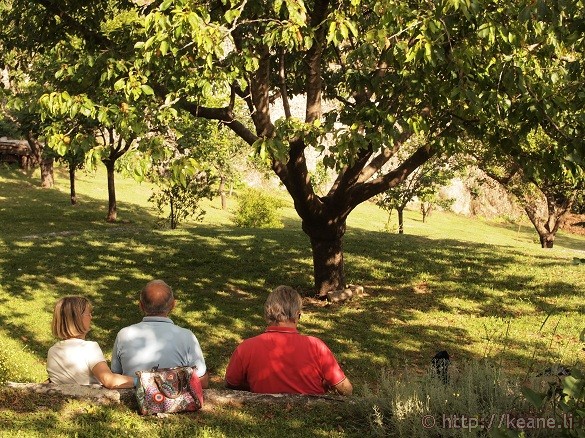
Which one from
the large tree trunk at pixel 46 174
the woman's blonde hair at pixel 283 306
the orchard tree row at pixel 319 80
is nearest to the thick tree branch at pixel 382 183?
the orchard tree row at pixel 319 80

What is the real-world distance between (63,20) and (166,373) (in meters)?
10.1

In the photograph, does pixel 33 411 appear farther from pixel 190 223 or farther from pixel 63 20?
pixel 190 223

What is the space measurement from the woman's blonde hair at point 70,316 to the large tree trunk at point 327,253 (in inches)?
345

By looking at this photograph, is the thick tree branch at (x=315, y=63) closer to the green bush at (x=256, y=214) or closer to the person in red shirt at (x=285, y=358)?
the person in red shirt at (x=285, y=358)

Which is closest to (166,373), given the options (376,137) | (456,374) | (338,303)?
(456,374)

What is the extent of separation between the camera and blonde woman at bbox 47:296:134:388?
6266 mm

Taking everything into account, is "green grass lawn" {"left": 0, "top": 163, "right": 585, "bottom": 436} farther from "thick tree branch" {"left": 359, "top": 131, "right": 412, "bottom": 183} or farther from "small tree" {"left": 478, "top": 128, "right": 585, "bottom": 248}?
"small tree" {"left": 478, "top": 128, "right": 585, "bottom": 248}

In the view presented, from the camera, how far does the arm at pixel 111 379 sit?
20.7 ft

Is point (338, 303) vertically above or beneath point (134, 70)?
beneath

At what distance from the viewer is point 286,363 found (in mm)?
6367

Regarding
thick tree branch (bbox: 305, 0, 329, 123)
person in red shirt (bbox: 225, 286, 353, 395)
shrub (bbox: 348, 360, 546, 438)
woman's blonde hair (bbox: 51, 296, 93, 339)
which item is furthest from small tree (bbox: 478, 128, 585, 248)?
woman's blonde hair (bbox: 51, 296, 93, 339)

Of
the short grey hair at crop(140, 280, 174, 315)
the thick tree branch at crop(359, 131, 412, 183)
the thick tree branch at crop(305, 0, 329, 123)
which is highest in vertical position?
the thick tree branch at crop(305, 0, 329, 123)

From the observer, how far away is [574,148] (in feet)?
35.2

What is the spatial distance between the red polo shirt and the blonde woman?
1.03 metres
